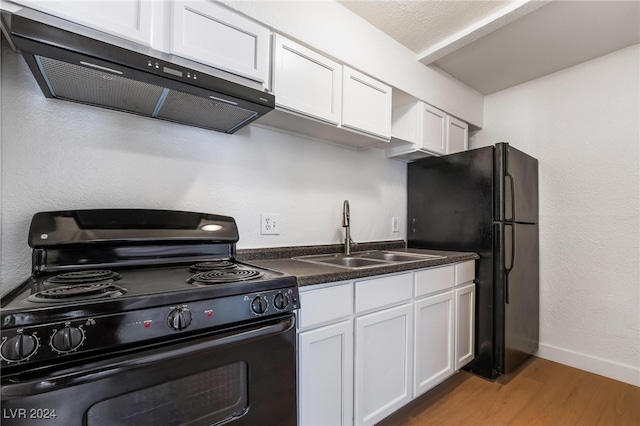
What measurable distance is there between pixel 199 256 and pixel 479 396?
1.91 meters

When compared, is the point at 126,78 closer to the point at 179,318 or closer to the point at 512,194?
the point at 179,318

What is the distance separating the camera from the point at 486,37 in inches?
82.4

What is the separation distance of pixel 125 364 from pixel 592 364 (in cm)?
307

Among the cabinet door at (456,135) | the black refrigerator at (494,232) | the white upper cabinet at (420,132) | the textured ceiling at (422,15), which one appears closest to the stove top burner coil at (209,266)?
the white upper cabinet at (420,132)

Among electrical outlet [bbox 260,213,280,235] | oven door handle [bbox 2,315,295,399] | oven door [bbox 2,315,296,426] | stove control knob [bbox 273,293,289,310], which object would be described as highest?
electrical outlet [bbox 260,213,280,235]

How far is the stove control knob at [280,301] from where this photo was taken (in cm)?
105

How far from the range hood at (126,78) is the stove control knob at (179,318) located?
0.81 meters

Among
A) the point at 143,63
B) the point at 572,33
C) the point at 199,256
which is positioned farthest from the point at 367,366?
the point at 572,33

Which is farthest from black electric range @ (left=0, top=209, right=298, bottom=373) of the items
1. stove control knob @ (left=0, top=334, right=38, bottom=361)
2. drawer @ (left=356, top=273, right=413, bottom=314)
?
drawer @ (left=356, top=273, right=413, bottom=314)

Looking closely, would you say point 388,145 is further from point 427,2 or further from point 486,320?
point 486,320

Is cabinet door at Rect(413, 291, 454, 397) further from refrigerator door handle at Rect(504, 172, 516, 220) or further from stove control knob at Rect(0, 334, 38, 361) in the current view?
stove control knob at Rect(0, 334, 38, 361)

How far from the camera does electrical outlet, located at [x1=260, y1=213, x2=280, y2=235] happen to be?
5.69 feet

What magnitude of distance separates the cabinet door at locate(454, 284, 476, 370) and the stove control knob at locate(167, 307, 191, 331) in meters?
1.75

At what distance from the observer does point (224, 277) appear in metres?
1.04
